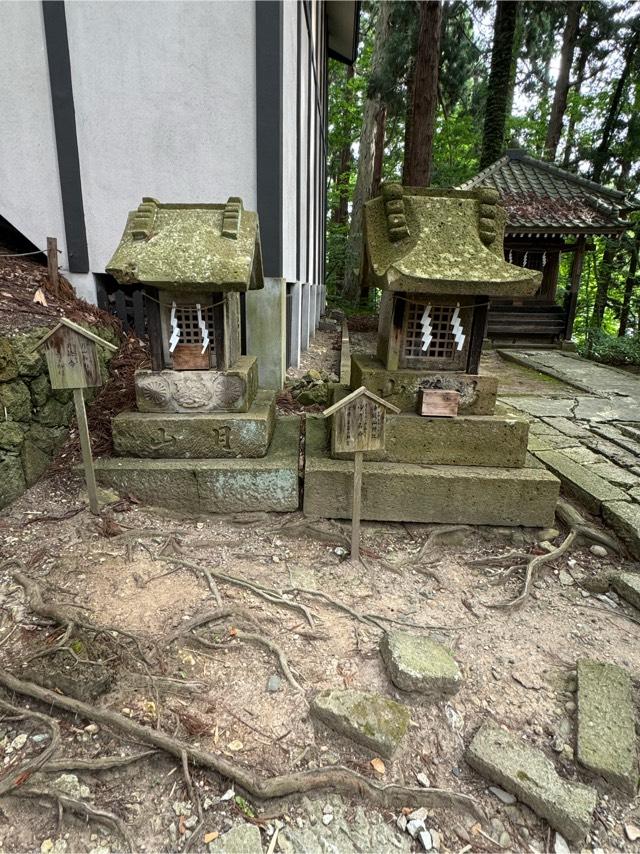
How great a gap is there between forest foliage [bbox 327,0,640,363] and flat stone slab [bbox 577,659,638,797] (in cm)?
976

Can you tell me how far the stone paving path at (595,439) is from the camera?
3.94m

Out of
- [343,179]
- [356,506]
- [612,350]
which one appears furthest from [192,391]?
[343,179]

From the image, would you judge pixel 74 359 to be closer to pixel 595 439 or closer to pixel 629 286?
pixel 595 439

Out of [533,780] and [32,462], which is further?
[32,462]

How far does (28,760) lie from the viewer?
6.20 feet

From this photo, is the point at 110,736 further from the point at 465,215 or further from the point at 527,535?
the point at 465,215

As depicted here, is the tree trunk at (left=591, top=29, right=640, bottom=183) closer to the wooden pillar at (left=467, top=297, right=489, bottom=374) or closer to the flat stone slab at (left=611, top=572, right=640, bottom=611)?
the wooden pillar at (left=467, top=297, right=489, bottom=374)

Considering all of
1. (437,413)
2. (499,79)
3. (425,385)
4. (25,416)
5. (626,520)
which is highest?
(499,79)

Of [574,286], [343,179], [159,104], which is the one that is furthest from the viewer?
[343,179]

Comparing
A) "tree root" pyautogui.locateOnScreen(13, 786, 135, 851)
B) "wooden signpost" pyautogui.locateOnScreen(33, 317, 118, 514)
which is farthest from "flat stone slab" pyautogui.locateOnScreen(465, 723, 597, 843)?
"wooden signpost" pyautogui.locateOnScreen(33, 317, 118, 514)

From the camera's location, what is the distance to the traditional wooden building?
33.5ft

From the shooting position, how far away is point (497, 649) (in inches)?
107

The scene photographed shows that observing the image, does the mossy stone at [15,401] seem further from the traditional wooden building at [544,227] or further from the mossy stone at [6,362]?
the traditional wooden building at [544,227]

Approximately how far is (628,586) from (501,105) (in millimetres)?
13277
